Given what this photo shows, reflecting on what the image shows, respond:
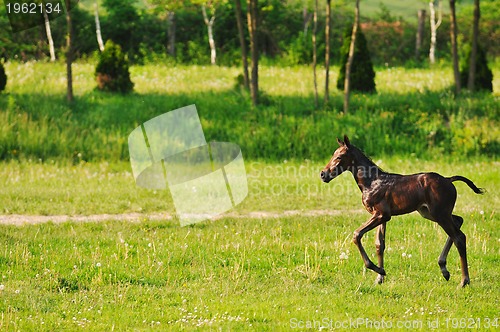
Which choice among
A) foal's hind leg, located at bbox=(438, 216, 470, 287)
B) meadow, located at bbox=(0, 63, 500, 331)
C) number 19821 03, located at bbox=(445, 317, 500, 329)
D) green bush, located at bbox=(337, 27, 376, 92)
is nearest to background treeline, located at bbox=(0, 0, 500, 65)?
meadow, located at bbox=(0, 63, 500, 331)

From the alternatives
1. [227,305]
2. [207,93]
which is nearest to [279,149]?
[207,93]

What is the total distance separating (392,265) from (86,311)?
13.0ft

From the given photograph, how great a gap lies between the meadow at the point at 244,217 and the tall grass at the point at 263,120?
0.19ft

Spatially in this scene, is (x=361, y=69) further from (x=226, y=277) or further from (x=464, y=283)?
(x=464, y=283)

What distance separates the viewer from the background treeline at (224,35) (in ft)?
115

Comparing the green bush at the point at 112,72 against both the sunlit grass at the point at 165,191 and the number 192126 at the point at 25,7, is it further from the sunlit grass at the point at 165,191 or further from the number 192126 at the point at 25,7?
the sunlit grass at the point at 165,191

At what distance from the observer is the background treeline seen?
35.0 m

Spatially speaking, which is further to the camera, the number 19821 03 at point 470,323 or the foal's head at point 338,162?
the foal's head at point 338,162

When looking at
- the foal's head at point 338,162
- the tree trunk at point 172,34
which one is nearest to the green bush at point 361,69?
the tree trunk at point 172,34

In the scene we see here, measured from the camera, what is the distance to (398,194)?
8078 millimetres

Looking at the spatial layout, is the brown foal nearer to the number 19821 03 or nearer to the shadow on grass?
the number 19821 03

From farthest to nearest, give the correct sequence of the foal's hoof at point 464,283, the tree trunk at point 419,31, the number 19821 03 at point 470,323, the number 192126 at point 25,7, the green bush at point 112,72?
1. the tree trunk at point 419,31
2. the number 192126 at point 25,7
3. the green bush at point 112,72
4. the foal's hoof at point 464,283
5. the number 19821 03 at point 470,323

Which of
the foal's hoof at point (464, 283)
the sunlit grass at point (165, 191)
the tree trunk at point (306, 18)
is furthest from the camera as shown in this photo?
the tree trunk at point (306, 18)

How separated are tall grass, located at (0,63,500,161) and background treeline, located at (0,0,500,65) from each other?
10.3 meters
